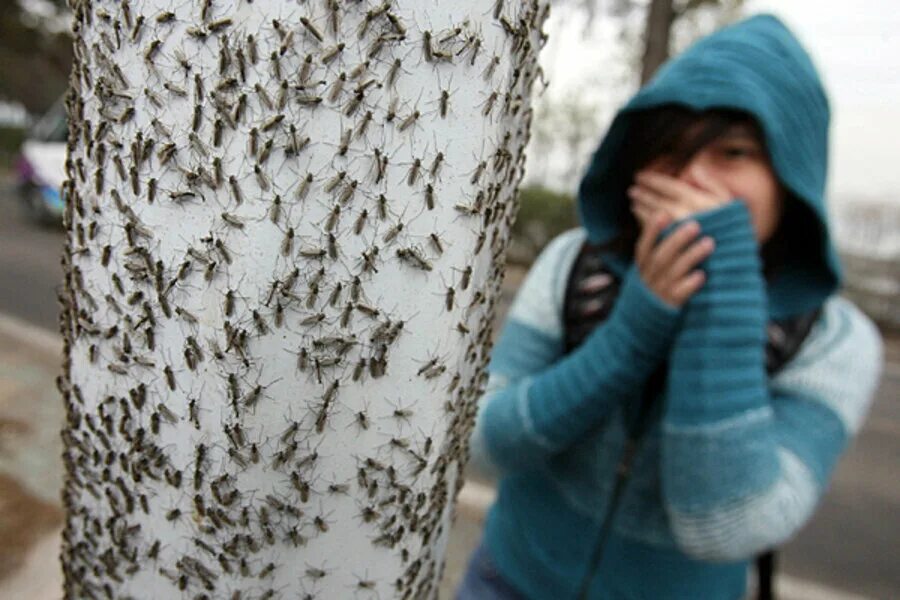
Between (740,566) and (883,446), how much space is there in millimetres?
4855

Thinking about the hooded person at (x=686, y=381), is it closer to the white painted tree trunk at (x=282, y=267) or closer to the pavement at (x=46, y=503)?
the white painted tree trunk at (x=282, y=267)

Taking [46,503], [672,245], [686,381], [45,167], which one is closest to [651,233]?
[672,245]

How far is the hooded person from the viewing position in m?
1.09

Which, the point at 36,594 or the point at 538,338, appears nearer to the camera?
the point at 538,338

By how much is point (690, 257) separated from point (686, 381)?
0.68ft

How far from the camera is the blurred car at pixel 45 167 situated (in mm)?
8734

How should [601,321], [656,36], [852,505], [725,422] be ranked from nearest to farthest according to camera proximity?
[725,422]
[601,321]
[852,505]
[656,36]

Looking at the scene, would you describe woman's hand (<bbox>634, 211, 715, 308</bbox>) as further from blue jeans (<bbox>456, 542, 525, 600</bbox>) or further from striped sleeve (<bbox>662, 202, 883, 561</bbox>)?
blue jeans (<bbox>456, 542, 525, 600</bbox>)

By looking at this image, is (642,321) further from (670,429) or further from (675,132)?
(675,132)

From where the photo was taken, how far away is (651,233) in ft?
3.67

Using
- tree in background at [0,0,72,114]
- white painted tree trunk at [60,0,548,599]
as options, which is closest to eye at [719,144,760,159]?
white painted tree trunk at [60,0,548,599]

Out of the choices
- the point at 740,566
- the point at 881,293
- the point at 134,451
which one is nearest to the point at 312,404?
the point at 134,451

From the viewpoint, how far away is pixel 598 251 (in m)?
1.33

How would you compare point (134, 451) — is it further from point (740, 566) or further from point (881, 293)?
point (881, 293)
